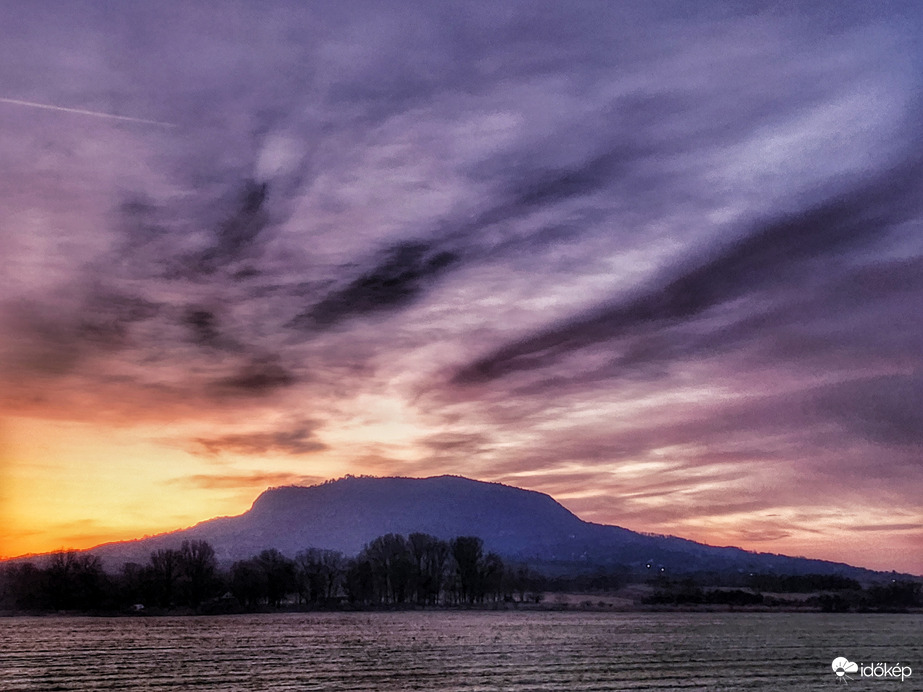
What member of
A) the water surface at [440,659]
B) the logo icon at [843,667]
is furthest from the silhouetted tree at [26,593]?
the logo icon at [843,667]

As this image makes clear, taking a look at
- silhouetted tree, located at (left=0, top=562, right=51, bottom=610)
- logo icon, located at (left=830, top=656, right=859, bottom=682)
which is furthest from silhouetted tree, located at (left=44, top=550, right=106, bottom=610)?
logo icon, located at (left=830, top=656, right=859, bottom=682)

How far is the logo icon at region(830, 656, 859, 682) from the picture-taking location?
6078 centimetres

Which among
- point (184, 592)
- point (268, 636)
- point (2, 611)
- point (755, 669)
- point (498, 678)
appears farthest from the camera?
point (184, 592)

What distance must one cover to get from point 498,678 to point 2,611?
531 ft

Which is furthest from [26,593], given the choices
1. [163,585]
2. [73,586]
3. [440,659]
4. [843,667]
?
[843,667]

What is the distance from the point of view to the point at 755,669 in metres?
62.7

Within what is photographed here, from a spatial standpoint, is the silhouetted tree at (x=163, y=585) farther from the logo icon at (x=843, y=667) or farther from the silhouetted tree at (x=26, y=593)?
the logo icon at (x=843, y=667)

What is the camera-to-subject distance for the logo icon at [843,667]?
60781mm

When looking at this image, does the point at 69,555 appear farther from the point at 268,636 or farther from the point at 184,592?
the point at 268,636

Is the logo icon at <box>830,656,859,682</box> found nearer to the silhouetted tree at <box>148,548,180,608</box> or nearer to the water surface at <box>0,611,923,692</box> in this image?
the water surface at <box>0,611,923,692</box>

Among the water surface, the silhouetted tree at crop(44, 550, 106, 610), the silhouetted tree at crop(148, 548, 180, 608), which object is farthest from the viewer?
the silhouetted tree at crop(148, 548, 180, 608)

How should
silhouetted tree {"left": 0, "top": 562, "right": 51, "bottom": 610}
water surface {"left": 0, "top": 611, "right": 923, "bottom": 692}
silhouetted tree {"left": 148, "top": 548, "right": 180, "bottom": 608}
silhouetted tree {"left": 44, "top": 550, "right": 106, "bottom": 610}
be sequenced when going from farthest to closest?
silhouetted tree {"left": 148, "top": 548, "right": 180, "bottom": 608} < silhouetted tree {"left": 44, "top": 550, "right": 106, "bottom": 610} < silhouetted tree {"left": 0, "top": 562, "right": 51, "bottom": 610} < water surface {"left": 0, "top": 611, "right": 923, "bottom": 692}

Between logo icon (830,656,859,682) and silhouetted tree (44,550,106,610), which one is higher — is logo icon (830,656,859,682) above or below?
below

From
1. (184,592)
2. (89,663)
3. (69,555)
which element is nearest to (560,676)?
(89,663)
